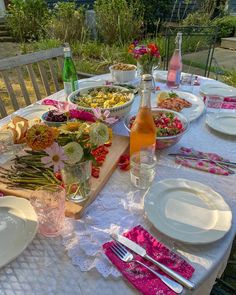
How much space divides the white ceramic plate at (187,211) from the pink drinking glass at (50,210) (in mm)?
261

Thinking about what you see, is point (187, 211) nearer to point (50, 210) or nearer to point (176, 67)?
point (50, 210)

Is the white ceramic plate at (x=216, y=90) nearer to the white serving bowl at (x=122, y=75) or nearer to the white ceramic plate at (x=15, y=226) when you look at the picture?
the white serving bowl at (x=122, y=75)

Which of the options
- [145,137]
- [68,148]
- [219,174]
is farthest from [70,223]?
[219,174]

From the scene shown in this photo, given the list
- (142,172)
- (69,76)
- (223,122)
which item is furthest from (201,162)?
(69,76)

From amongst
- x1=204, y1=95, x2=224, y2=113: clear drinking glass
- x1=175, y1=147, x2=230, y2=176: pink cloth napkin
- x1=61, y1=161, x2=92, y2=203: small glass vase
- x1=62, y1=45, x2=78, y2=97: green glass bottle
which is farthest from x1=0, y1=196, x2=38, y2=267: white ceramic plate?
x1=204, y1=95, x2=224, y2=113: clear drinking glass

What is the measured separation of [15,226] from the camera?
82 cm

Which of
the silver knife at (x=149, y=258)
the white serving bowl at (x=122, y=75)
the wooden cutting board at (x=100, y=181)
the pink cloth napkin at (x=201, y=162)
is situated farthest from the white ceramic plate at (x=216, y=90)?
the silver knife at (x=149, y=258)

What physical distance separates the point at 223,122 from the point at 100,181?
76 cm

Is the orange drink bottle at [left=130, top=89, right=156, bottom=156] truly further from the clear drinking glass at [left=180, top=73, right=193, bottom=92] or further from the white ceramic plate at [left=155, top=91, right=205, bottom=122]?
the clear drinking glass at [left=180, top=73, right=193, bottom=92]

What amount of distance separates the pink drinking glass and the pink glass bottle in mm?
1272

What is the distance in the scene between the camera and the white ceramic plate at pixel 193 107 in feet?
4.86

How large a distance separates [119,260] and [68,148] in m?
0.32

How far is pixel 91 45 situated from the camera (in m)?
5.08

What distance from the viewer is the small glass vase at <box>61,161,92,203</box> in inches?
33.4
